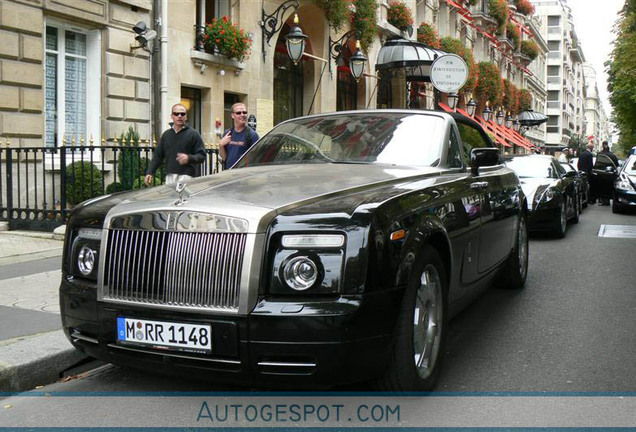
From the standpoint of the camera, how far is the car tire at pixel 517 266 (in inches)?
263

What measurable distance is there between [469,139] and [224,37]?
11.5 meters

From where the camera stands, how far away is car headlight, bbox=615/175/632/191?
1635cm

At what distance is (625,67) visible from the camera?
28.8m

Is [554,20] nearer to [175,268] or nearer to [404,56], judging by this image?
[404,56]

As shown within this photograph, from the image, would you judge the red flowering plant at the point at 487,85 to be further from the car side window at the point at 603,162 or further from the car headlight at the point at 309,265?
the car headlight at the point at 309,265

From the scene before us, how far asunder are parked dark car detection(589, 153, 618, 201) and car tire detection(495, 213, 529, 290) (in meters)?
13.7

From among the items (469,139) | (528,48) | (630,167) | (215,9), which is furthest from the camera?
(528,48)

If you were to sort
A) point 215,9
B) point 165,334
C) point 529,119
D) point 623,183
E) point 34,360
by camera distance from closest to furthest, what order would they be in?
point 165,334
point 34,360
point 623,183
point 215,9
point 529,119

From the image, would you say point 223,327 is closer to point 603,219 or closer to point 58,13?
point 58,13

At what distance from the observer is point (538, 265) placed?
8594 millimetres

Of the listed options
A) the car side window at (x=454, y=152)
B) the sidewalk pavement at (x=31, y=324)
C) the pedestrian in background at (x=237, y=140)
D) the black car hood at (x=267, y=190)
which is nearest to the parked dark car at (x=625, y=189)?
the pedestrian in background at (x=237, y=140)

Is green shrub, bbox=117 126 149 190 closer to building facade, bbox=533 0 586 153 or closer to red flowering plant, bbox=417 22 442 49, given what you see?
red flowering plant, bbox=417 22 442 49

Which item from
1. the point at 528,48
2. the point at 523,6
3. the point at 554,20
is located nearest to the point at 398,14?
the point at 523,6

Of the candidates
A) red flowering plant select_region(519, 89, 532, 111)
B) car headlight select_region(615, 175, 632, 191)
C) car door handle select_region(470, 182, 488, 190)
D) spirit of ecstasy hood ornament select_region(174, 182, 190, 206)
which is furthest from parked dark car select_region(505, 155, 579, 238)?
red flowering plant select_region(519, 89, 532, 111)
